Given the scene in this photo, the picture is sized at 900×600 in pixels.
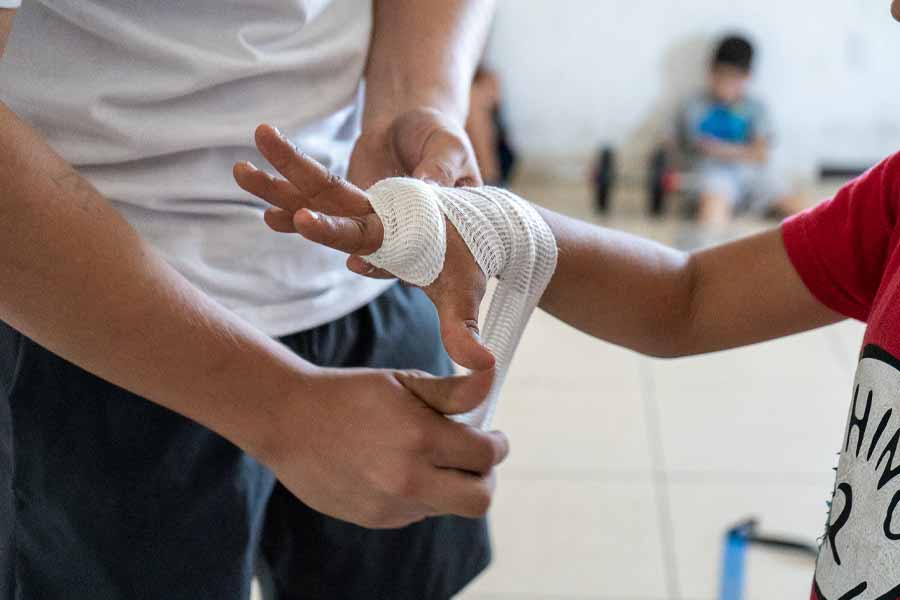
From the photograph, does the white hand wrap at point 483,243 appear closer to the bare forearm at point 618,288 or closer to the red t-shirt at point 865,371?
the bare forearm at point 618,288

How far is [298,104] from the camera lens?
909 mm

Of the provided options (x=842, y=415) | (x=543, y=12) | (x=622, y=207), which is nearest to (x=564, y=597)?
(x=842, y=415)

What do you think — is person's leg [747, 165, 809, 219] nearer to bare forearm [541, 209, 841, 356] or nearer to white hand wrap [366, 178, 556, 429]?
bare forearm [541, 209, 841, 356]

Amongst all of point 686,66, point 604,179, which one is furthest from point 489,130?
point 686,66

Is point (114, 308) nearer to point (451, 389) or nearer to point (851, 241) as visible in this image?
point (451, 389)

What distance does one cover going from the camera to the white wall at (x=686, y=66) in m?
4.22

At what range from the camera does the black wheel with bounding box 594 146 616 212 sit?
407 centimetres

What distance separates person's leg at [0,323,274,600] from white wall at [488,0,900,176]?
3684mm

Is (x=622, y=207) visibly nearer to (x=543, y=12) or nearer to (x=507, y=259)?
(x=543, y=12)

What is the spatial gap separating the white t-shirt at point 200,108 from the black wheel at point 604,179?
3195 millimetres

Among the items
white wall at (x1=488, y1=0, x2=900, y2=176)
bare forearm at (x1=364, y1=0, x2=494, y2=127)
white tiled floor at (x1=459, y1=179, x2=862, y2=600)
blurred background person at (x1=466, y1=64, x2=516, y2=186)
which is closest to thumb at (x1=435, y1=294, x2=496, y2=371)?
bare forearm at (x1=364, y1=0, x2=494, y2=127)

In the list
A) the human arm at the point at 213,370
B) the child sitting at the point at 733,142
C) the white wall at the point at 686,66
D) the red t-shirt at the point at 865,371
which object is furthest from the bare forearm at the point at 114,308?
the white wall at the point at 686,66

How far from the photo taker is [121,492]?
0.85 meters

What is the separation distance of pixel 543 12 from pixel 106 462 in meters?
3.75
